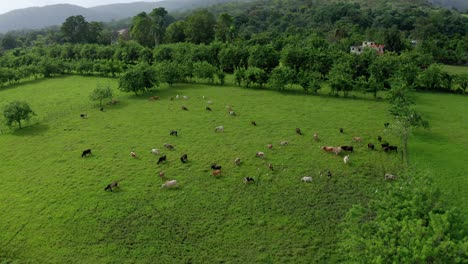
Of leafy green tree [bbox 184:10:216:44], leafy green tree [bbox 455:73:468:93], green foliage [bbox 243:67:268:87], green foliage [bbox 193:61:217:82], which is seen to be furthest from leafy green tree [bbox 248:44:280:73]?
leafy green tree [bbox 184:10:216:44]

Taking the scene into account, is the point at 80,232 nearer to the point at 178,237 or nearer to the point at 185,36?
the point at 178,237

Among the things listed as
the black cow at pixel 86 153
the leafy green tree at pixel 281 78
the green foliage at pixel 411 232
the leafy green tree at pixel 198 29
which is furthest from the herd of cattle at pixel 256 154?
the leafy green tree at pixel 198 29

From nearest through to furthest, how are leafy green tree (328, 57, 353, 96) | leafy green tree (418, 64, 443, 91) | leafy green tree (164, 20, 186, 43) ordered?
1. leafy green tree (328, 57, 353, 96)
2. leafy green tree (418, 64, 443, 91)
3. leafy green tree (164, 20, 186, 43)

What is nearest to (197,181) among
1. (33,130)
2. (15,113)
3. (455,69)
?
(33,130)

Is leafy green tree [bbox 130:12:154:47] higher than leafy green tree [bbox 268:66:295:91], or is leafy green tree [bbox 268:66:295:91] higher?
leafy green tree [bbox 130:12:154:47]

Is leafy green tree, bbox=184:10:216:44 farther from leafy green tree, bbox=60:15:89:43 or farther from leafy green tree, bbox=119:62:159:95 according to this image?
leafy green tree, bbox=119:62:159:95

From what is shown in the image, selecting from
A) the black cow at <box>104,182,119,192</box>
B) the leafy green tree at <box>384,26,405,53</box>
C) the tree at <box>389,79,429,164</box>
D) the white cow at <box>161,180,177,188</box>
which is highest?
the leafy green tree at <box>384,26,405,53</box>

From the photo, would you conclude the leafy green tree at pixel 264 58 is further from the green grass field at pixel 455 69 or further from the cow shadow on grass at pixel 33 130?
the green grass field at pixel 455 69

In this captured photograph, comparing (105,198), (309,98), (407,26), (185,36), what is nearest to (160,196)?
(105,198)
